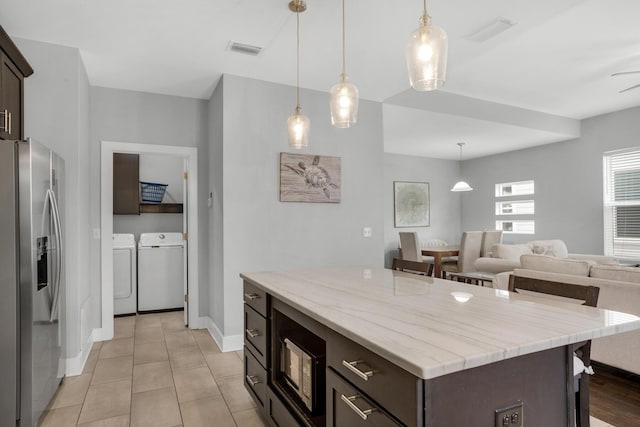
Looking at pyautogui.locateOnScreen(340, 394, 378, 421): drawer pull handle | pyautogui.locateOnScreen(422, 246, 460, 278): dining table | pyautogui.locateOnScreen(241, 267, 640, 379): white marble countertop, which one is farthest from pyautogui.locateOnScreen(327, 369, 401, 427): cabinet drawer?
pyautogui.locateOnScreen(422, 246, 460, 278): dining table

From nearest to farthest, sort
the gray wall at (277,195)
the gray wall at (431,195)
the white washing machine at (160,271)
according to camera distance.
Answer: the gray wall at (277,195) < the white washing machine at (160,271) < the gray wall at (431,195)

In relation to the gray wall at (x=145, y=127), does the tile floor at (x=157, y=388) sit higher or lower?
lower

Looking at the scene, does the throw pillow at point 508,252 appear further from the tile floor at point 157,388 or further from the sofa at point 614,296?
the tile floor at point 157,388

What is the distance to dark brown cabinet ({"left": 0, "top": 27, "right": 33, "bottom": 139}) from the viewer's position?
2494 millimetres

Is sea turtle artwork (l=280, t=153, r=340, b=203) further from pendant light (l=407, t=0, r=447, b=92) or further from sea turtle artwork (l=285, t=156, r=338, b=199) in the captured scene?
pendant light (l=407, t=0, r=447, b=92)

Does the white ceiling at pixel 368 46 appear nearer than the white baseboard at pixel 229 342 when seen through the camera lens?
Yes

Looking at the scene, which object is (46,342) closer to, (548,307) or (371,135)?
(548,307)

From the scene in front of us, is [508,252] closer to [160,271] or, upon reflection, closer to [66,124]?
[160,271]

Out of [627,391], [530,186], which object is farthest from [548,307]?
[530,186]

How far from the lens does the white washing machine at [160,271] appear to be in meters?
4.91

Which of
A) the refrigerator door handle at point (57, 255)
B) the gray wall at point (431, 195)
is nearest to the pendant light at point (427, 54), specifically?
the refrigerator door handle at point (57, 255)

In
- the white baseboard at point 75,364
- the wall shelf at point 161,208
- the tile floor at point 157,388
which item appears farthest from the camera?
the wall shelf at point 161,208

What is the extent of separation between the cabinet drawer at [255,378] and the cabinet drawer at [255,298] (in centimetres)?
31

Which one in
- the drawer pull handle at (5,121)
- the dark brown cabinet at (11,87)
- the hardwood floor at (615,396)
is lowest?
the hardwood floor at (615,396)
